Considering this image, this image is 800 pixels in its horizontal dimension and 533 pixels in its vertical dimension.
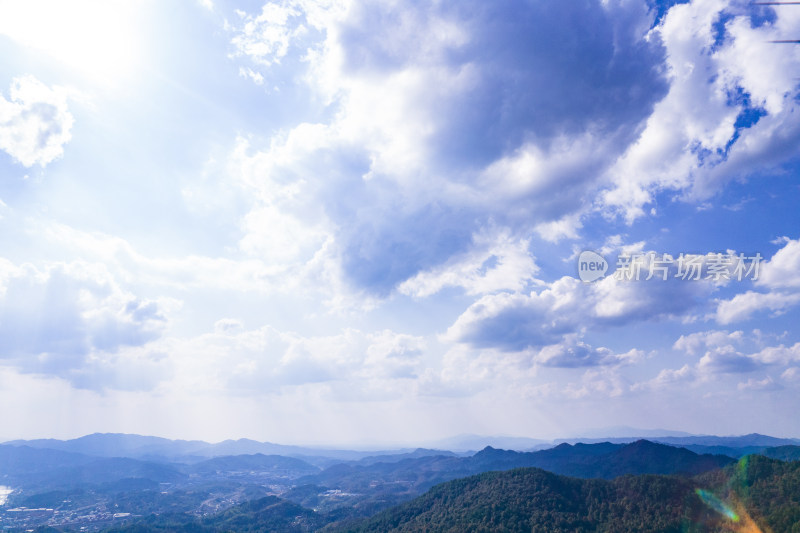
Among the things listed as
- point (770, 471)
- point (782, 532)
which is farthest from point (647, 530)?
point (770, 471)

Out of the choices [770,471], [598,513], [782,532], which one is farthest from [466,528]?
[770,471]

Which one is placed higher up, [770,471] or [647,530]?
[770,471]

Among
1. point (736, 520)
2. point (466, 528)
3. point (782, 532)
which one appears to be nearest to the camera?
point (782, 532)

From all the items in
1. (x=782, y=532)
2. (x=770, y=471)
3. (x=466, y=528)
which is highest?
(x=770, y=471)

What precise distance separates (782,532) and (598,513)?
231ft

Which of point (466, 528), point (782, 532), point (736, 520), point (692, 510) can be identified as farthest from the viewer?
point (466, 528)

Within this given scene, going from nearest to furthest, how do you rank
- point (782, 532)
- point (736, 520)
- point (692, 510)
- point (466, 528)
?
point (782, 532) → point (736, 520) → point (692, 510) → point (466, 528)

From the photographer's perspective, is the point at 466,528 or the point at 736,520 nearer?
the point at 736,520

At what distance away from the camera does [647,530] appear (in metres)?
176

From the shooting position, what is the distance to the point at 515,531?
18900 cm

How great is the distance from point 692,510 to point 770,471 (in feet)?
134

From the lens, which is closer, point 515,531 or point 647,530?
point 647,530

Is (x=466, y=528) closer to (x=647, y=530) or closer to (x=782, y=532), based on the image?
(x=647, y=530)

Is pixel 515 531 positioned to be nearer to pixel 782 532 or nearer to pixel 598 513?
pixel 598 513
